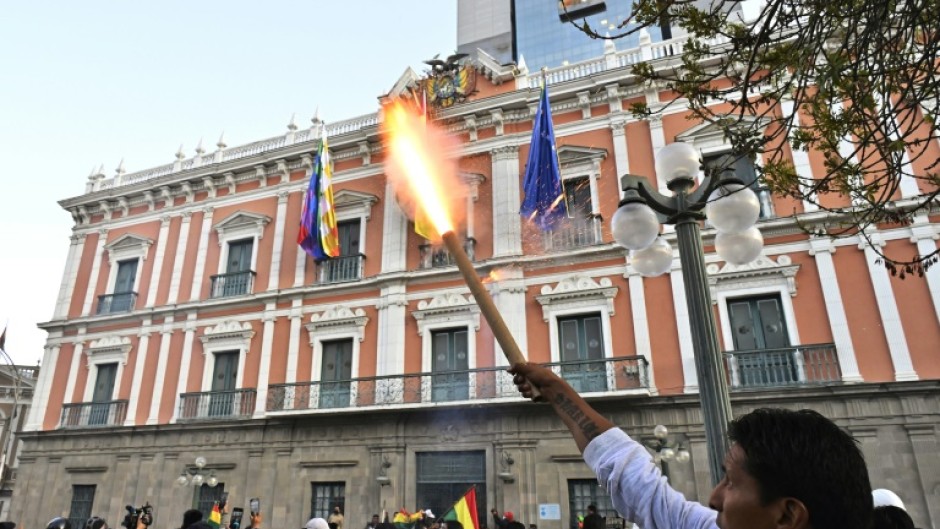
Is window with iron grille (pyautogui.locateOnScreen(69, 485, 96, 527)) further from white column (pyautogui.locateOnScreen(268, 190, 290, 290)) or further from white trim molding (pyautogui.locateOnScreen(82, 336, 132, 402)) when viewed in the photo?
white column (pyautogui.locateOnScreen(268, 190, 290, 290))

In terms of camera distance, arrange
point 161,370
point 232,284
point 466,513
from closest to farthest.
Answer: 1. point 466,513
2. point 161,370
3. point 232,284

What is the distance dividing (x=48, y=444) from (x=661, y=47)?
21.6 m

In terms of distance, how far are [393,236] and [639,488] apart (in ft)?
51.6

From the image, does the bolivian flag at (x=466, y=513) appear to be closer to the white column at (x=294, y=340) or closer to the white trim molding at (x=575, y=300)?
the white trim molding at (x=575, y=300)

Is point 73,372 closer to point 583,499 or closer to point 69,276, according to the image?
point 69,276

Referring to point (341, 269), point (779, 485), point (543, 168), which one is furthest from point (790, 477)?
point (341, 269)

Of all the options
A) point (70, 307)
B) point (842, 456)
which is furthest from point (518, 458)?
point (70, 307)

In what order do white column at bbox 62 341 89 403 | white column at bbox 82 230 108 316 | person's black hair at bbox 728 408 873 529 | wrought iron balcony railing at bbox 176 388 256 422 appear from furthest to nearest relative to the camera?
white column at bbox 82 230 108 316 → white column at bbox 62 341 89 403 → wrought iron balcony railing at bbox 176 388 256 422 → person's black hair at bbox 728 408 873 529

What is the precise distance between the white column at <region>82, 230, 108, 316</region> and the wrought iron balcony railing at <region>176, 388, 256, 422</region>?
580 centimetres

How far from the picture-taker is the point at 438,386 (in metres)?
15.1

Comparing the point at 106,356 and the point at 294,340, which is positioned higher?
the point at 106,356

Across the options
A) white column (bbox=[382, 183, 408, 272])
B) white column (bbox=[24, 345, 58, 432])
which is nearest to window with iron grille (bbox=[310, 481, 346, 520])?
white column (bbox=[382, 183, 408, 272])

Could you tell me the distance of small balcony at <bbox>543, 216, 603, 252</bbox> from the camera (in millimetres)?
15336

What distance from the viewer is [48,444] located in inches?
741
